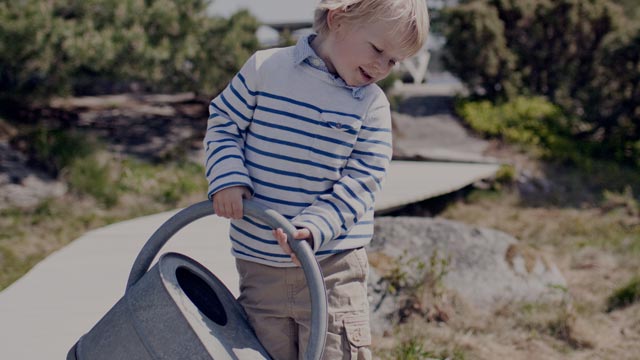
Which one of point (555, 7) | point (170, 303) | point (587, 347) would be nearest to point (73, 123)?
point (587, 347)

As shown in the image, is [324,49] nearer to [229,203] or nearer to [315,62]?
[315,62]

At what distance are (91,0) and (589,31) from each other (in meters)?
7.50

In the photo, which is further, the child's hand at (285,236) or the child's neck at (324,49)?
the child's neck at (324,49)

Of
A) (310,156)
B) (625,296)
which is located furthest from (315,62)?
(625,296)

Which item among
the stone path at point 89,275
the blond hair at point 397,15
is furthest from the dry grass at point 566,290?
the blond hair at point 397,15

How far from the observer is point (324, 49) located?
6.73ft

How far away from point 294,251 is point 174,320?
1.07ft

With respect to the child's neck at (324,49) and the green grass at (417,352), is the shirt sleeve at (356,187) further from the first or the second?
the green grass at (417,352)

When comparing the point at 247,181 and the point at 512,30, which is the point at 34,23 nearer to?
the point at 247,181

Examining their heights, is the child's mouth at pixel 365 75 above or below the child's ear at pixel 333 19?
below

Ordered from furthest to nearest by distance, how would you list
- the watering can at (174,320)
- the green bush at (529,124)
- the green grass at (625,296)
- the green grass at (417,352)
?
the green bush at (529,124) → the green grass at (625,296) → the green grass at (417,352) → the watering can at (174,320)

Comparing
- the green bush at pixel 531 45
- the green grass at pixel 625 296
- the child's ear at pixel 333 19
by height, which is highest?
the child's ear at pixel 333 19

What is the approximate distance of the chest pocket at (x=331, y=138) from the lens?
198 centimetres

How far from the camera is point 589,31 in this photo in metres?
10.8
